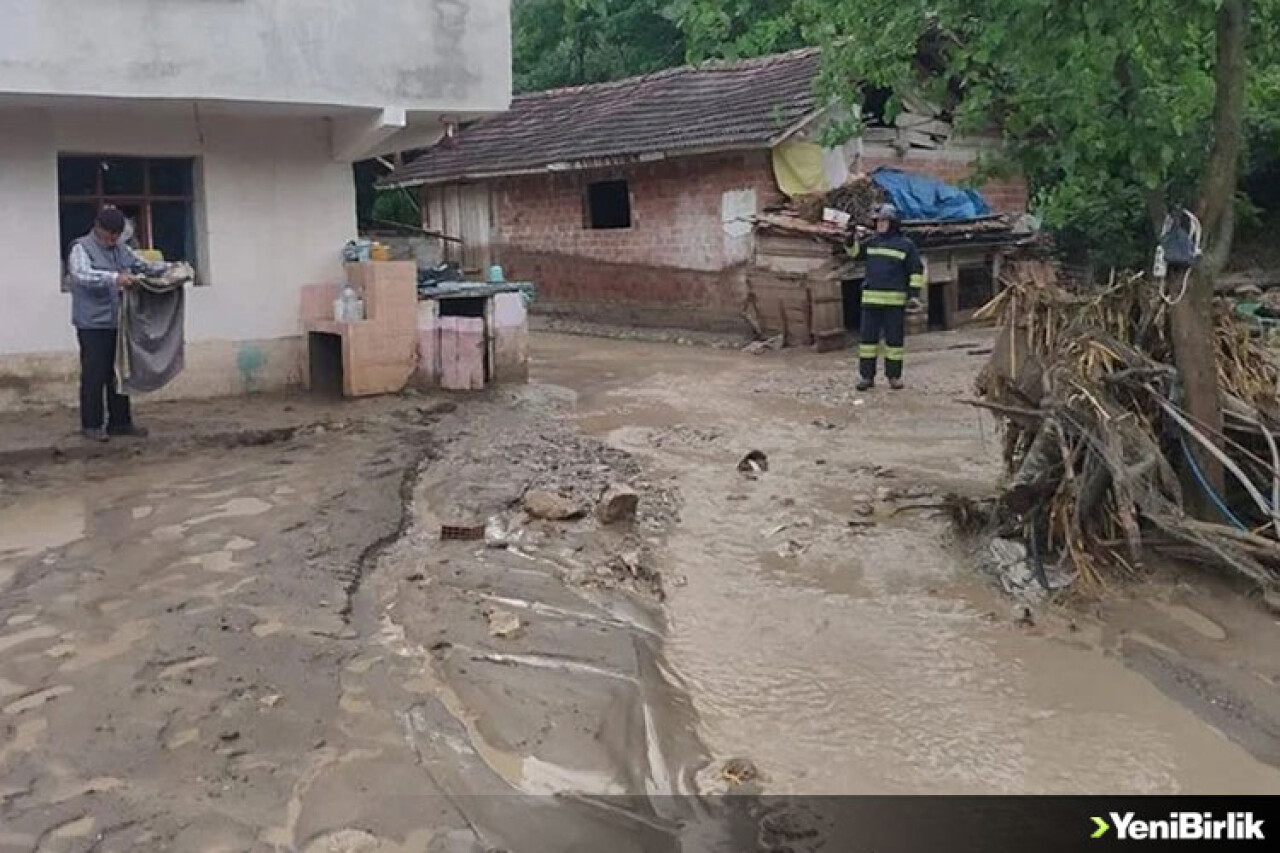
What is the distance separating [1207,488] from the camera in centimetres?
670

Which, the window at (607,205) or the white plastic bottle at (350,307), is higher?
the window at (607,205)

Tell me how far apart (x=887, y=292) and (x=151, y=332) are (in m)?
7.09

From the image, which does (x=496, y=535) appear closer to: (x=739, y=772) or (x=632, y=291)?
(x=739, y=772)

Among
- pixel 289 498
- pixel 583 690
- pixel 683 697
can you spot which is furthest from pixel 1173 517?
pixel 289 498

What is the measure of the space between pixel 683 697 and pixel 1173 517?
9.52ft

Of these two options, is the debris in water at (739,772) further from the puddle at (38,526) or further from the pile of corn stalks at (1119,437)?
the puddle at (38,526)

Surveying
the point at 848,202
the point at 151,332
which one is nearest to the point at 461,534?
the point at 151,332

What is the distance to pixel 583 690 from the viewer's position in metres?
5.06

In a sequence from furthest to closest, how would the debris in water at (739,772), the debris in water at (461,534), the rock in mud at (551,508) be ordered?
the rock in mud at (551,508), the debris in water at (461,534), the debris in water at (739,772)

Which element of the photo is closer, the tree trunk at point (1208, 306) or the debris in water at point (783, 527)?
the tree trunk at point (1208, 306)

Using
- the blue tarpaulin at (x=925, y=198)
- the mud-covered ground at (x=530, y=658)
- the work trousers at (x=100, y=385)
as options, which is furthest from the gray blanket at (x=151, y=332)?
the blue tarpaulin at (x=925, y=198)

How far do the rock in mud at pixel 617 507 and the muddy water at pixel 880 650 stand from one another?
1.11 ft

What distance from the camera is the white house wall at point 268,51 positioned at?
944 centimetres

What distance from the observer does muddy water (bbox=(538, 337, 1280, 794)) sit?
15.6 ft
